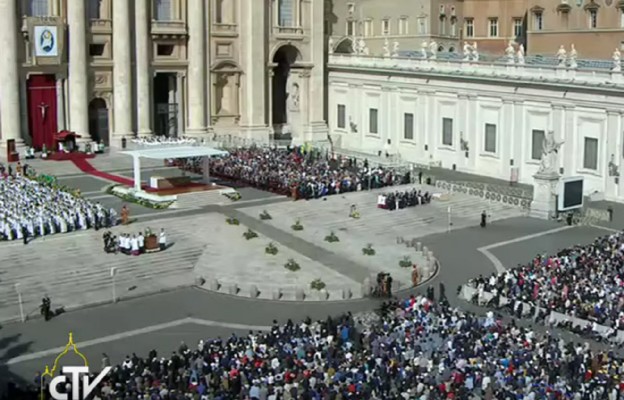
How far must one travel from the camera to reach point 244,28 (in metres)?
73.0

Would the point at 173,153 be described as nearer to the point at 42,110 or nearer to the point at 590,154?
the point at 42,110

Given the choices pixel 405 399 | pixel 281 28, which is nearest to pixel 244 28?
pixel 281 28

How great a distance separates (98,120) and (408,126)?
23499mm

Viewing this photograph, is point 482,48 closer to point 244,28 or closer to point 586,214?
point 244,28

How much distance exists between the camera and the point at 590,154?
53719 millimetres

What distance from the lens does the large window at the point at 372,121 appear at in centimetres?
7106

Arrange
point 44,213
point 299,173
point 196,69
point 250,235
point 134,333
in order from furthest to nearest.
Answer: point 196,69
point 299,173
point 44,213
point 250,235
point 134,333

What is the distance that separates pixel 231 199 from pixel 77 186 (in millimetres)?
10022

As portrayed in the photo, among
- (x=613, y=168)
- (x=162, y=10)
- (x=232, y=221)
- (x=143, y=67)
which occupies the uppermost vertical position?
(x=162, y=10)

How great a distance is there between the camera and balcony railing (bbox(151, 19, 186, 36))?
2724 inches

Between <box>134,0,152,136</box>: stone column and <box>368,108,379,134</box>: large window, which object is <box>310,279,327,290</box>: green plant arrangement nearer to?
<box>368,108,379,134</box>: large window

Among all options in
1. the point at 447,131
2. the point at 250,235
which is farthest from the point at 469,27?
the point at 250,235

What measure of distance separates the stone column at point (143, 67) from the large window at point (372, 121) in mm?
17079

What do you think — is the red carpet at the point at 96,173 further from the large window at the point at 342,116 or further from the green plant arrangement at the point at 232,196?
the large window at the point at 342,116
